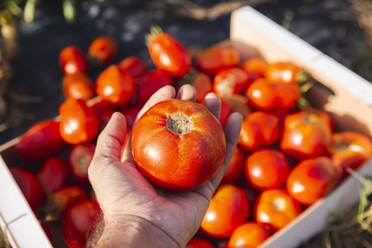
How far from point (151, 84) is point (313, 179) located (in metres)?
1.01

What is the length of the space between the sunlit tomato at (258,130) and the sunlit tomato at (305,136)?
76 millimetres

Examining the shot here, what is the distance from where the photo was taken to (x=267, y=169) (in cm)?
174

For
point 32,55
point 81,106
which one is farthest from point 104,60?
point 81,106

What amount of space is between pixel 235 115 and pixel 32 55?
243cm

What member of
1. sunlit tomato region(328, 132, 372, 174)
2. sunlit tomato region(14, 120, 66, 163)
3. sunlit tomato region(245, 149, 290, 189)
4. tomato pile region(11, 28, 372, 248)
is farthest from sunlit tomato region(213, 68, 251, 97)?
sunlit tomato region(14, 120, 66, 163)

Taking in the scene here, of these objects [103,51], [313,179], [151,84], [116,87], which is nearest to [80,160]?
[116,87]

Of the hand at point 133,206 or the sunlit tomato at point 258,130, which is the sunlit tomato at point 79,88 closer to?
the hand at point 133,206

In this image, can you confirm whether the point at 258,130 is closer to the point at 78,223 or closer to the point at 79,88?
the point at 78,223

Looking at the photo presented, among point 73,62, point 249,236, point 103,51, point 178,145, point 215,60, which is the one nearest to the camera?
point 178,145

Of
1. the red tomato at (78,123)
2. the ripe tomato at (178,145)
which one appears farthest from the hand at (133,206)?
the red tomato at (78,123)

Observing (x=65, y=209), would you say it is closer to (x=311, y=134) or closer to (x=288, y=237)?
(x=288, y=237)

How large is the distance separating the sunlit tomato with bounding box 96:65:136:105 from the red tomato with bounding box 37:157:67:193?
0.45 m

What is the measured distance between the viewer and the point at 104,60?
2.93 m

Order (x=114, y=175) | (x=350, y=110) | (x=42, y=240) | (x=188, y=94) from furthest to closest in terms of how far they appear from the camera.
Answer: (x=350, y=110) → (x=188, y=94) → (x=42, y=240) → (x=114, y=175)
